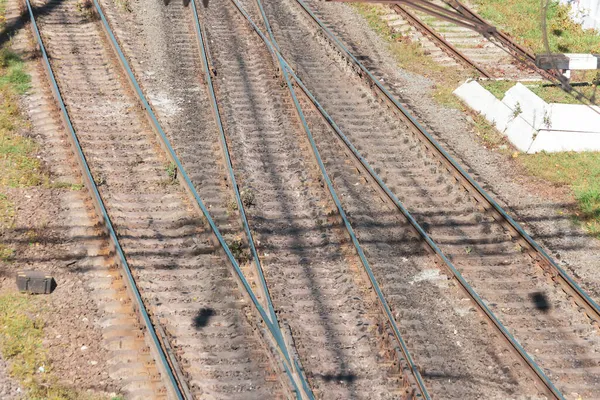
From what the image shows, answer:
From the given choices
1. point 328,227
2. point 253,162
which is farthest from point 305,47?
point 328,227

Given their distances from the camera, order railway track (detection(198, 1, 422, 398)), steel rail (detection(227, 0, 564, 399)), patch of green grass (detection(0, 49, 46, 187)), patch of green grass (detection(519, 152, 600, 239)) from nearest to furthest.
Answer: steel rail (detection(227, 0, 564, 399)) → railway track (detection(198, 1, 422, 398)) → patch of green grass (detection(0, 49, 46, 187)) → patch of green grass (detection(519, 152, 600, 239))

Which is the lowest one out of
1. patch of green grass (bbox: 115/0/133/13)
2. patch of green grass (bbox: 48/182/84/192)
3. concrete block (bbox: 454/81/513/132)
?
concrete block (bbox: 454/81/513/132)

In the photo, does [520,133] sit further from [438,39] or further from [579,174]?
[438,39]

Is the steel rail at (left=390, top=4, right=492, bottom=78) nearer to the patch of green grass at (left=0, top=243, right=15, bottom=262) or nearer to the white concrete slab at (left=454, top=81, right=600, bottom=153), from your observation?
the white concrete slab at (left=454, top=81, right=600, bottom=153)

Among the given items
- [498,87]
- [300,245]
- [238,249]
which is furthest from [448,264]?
[498,87]

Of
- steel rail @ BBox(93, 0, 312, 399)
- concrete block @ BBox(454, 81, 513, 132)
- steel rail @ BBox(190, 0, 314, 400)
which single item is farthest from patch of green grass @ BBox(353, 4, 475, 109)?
steel rail @ BBox(93, 0, 312, 399)
